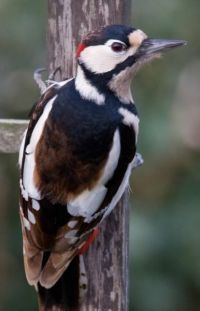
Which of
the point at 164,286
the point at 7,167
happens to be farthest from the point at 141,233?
the point at 7,167

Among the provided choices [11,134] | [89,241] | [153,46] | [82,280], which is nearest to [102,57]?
[153,46]

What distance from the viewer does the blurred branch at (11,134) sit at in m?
4.09

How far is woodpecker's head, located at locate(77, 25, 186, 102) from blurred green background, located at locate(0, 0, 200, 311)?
991 mm

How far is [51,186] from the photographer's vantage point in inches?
157

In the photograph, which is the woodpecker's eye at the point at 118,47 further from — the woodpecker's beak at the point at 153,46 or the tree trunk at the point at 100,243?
the tree trunk at the point at 100,243

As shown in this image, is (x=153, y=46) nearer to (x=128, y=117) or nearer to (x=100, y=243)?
(x=128, y=117)

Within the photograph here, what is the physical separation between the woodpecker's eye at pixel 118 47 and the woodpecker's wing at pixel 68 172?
0.18 m

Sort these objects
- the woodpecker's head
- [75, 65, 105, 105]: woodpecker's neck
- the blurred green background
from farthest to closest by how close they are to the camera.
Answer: the blurred green background → [75, 65, 105, 105]: woodpecker's neck → the woodpecker's head

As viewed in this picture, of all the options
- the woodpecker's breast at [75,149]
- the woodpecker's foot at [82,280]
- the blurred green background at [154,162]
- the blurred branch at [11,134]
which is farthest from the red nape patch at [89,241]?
the blurred green background at [154,162]

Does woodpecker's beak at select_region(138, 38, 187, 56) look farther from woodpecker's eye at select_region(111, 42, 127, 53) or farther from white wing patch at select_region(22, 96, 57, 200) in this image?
white wing patch at select_region(22, 96, 57, 200)

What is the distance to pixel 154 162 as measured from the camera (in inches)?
203

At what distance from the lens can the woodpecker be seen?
3.96 meters

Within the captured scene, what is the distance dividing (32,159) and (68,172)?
0.40ft

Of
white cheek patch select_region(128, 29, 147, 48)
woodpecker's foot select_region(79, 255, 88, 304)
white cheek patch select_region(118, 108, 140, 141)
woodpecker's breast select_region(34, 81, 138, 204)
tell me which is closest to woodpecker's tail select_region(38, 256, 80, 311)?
woodpecker's foot select_region(79, 255, 88, 304)
